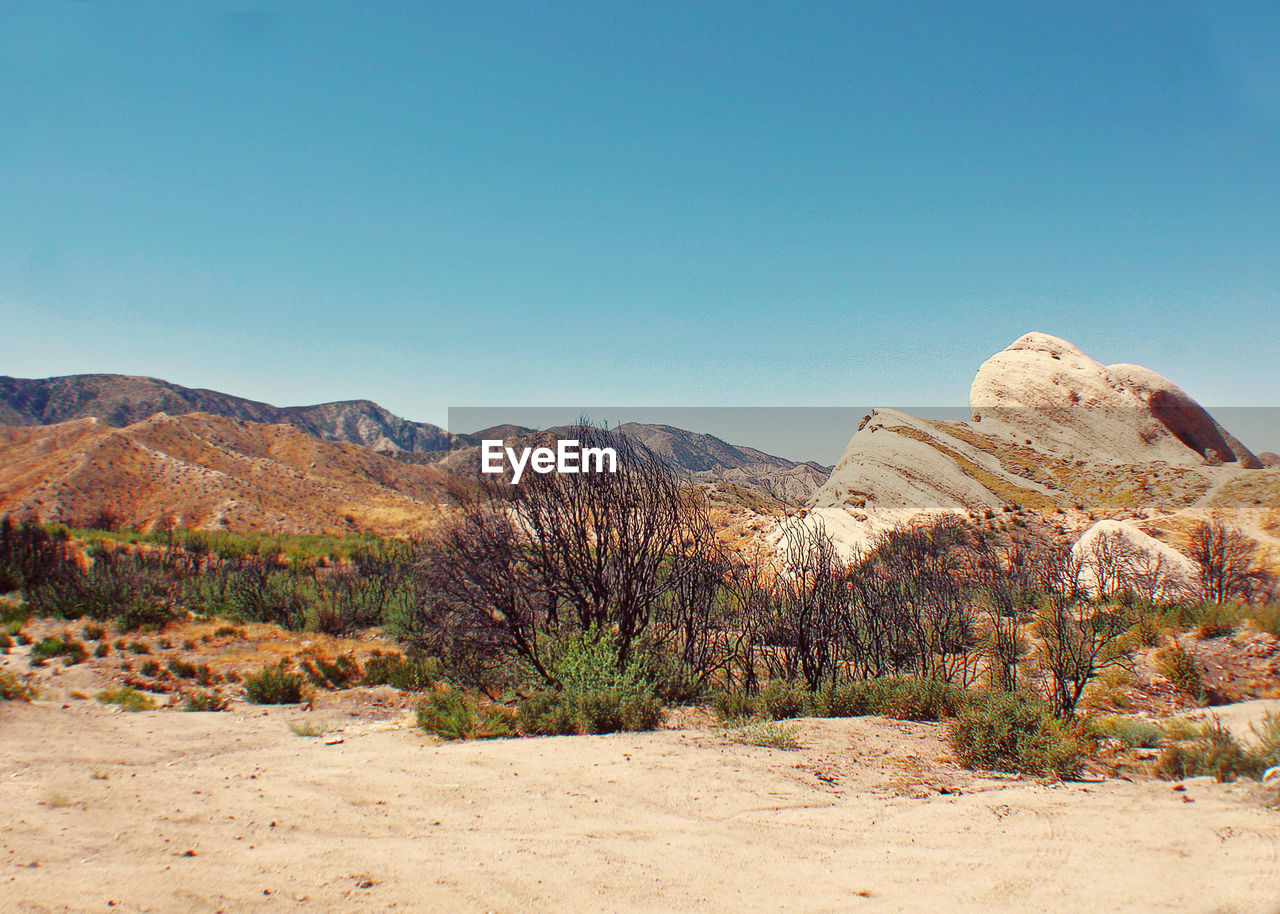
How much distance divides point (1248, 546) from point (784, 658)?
18453mm

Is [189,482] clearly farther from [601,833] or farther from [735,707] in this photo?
[601,833]

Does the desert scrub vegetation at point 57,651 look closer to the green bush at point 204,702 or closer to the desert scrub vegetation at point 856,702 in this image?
the green bush at point 204,702

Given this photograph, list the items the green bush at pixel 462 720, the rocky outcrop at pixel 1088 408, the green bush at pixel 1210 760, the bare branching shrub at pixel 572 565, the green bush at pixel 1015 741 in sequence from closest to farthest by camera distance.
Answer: the green bush at pixel 1210 760 → the green bush at pixel 1015 741 → the green bush at pixel 462 720 → the bare branching shrub at pixel 572 565 → the rocky outcrop at pixel 1088 408

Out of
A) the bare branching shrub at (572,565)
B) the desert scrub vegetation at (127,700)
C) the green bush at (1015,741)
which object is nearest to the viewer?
the green bush at (1015,741)

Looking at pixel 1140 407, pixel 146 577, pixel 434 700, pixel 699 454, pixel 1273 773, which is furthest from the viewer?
pixel 699 454

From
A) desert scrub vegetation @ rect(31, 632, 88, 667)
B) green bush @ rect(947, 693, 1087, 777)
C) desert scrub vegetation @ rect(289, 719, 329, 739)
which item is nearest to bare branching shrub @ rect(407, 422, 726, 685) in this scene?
desert scrub vegetation @ rect(289, 719, 329, 739)

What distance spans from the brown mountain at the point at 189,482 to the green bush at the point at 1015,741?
1888 inches

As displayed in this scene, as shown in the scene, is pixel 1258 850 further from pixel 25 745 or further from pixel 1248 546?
pixel 1248 546

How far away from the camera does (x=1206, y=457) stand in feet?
160

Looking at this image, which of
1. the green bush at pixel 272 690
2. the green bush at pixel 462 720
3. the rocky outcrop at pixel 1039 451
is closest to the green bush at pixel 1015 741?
the green bush at pixel 462 720

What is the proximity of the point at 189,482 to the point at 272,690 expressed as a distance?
57.2m

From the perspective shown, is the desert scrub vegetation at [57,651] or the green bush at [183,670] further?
the desert scrub vegetation at [57,651]

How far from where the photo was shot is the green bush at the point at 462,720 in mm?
9492

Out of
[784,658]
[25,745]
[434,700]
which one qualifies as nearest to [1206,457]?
[784,658]
